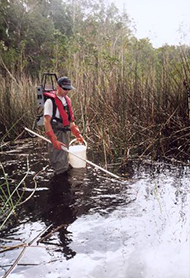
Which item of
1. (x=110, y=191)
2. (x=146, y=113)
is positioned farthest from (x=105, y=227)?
(x=146, y=113)

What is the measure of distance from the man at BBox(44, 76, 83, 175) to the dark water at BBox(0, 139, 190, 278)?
0.27m

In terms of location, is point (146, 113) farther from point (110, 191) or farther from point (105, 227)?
point (105, 227)

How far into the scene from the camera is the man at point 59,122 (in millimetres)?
4016

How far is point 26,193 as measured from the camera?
12.6ft

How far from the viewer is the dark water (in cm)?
233

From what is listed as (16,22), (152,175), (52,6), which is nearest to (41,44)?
(16,22)

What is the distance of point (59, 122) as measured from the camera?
4.27 metres

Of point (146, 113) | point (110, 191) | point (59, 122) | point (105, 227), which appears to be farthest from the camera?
point (146, 113)

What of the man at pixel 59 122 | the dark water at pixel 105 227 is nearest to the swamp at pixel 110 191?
the dark water at pixel 105 227

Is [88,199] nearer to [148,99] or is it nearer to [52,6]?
[148,99]

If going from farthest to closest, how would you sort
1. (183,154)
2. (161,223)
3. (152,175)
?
(183,154) < (152,175) < (161,223)

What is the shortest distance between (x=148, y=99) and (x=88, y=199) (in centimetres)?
214

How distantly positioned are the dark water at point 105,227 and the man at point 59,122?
27cm

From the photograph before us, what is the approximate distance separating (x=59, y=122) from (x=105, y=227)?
70.5 inches
